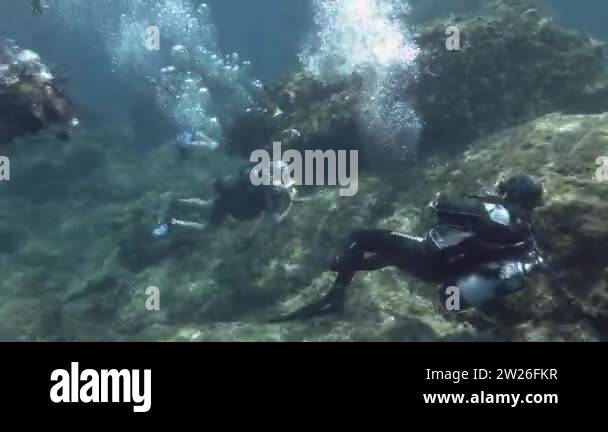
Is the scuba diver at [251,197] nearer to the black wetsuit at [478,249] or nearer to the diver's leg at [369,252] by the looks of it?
the diver's leg at [369,252]

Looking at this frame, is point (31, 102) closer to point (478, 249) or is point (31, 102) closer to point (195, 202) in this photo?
point (195, 202)

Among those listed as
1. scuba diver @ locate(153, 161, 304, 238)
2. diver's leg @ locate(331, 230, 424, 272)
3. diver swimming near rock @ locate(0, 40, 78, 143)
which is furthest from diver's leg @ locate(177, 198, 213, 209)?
diver's leg @ locate(331, 230, 424, 272)

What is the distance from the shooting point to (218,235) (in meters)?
11.9

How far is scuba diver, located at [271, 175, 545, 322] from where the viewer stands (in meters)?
5.12

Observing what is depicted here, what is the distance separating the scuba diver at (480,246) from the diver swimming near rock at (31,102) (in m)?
6.08

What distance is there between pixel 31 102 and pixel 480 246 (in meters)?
7.22

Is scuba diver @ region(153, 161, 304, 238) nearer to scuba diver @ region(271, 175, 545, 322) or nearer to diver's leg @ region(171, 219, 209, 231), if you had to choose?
diver's leg @ region(171, 219, 209, 231)

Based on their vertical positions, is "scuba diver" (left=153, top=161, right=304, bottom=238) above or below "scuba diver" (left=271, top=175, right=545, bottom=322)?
above

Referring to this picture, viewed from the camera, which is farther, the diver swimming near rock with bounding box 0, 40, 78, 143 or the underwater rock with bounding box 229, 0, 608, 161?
the underwater rock with bounding box 229, 0, 608, 161

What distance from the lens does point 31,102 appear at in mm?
8445

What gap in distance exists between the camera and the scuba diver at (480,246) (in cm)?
512

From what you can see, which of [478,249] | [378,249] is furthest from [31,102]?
[478,249]

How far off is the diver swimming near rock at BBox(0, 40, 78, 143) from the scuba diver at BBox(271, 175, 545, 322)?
6080 millimetres
